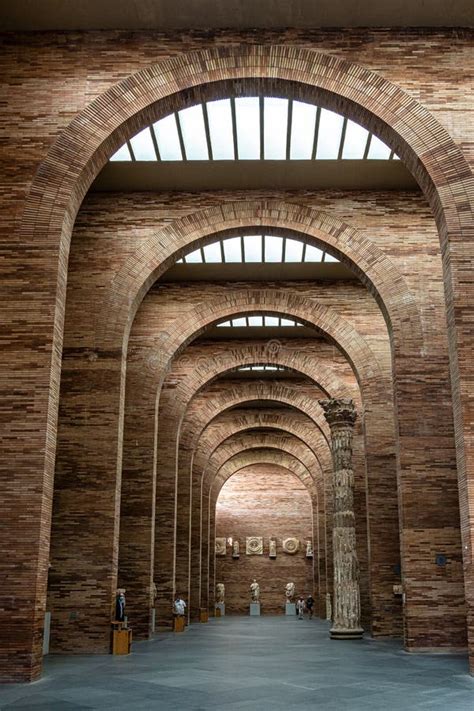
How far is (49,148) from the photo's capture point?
14.0 m

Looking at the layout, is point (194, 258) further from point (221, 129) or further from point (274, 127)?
point (274, 127)

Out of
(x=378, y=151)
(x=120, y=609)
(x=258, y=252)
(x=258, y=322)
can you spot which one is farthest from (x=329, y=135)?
(x=258, y=322)

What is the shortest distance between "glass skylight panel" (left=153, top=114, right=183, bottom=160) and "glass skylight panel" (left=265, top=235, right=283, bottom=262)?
4776 mm

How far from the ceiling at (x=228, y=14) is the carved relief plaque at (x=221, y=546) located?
35716 millimetres

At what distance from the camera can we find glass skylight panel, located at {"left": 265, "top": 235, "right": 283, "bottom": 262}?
22.5 metres

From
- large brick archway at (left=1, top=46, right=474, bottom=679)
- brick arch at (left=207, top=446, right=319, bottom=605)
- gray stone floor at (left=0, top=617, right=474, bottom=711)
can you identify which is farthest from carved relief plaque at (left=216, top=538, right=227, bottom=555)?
large brick archway at (left=1, top=46, right=474, bottom=679)

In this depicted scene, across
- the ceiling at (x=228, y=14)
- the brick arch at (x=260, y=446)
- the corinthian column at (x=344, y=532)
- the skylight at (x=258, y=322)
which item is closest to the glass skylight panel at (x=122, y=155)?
the ceiling at (x=228, y=14)

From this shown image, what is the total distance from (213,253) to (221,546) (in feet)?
88.2

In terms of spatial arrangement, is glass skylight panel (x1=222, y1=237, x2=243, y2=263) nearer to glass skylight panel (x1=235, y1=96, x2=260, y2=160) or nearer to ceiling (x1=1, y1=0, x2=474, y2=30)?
glass skylight panel (x1=235, y1=96, x2=260, y2=160)

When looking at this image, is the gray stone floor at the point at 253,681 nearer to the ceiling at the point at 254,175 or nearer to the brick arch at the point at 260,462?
the ceiling at the point at 254,175

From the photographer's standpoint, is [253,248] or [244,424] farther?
[244,424]

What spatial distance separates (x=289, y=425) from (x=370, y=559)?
1559 cm

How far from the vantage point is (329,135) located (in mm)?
17531

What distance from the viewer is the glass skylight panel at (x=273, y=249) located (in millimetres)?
22531
